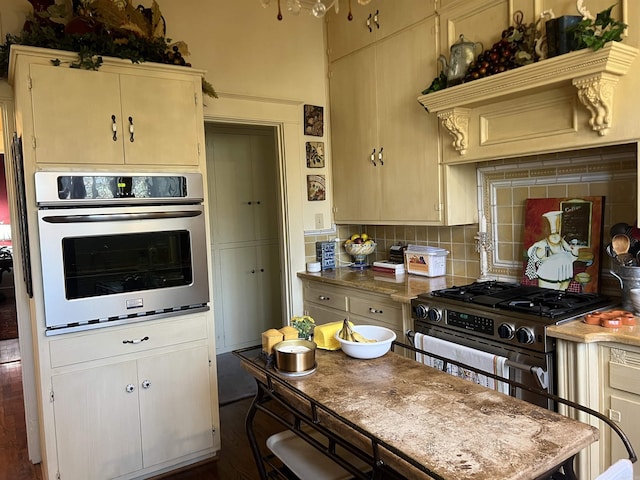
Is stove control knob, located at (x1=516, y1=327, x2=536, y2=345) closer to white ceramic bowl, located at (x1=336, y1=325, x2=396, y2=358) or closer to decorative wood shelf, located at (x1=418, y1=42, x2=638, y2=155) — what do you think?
white ceramic bowl, located at (x1=336, y1=325, x2=396, y2=358)

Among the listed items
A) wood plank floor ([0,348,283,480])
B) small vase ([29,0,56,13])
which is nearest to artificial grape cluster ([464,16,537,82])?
small vase ([29,0,56,13])

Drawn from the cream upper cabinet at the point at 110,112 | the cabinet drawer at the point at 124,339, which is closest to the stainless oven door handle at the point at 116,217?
the cream upper cabinet at the point at 110,112

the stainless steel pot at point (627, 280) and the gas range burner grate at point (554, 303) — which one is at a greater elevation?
the stainless steel pot at point (627, 280)

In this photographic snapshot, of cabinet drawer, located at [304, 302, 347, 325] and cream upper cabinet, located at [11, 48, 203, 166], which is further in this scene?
cabinet drawer, located at [304, 302, 347, 325]

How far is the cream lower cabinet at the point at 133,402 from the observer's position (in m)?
2.48

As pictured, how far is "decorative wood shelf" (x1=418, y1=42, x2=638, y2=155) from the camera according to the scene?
2.00 meters

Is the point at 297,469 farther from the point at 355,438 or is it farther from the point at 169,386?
the point at 169,386

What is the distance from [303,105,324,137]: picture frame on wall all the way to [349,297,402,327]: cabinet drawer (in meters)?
1.41

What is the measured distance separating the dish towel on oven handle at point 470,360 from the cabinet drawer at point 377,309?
32 cm

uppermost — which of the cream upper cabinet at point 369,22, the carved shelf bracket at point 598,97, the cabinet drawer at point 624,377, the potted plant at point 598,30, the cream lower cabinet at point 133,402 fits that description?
the cream upper cabinet at point 369,22

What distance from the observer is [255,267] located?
5.01m

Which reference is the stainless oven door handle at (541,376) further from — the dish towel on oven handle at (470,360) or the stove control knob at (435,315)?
the stove control knob at (435,315)

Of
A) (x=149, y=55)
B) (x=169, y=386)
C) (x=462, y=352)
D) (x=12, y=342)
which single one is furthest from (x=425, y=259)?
(x=12, y=342)

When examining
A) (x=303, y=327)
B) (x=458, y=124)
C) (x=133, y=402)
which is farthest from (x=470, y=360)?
(x=133, y=402)
